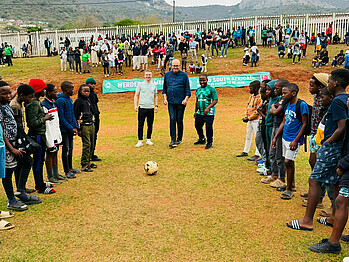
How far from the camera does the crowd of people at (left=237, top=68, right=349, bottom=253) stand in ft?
14.5

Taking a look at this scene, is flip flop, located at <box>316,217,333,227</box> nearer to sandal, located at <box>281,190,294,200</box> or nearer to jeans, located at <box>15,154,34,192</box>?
sandal, located at <box>281,190,294,200</box>

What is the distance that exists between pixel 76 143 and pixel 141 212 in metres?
7.31

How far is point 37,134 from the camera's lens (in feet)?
21.4

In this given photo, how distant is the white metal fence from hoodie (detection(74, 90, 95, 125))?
29.8 meters

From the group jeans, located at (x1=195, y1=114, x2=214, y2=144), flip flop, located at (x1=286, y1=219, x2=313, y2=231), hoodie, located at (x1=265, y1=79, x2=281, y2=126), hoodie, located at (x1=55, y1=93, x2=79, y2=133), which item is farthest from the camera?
jeans, located at (x1=195, y1=114, x2=214, y2=144)

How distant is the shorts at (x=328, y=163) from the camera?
4.59 meters

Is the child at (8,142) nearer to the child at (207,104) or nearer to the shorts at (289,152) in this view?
the shorts at (289,152)

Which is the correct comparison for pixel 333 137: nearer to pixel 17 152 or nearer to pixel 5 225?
pixel 17 152

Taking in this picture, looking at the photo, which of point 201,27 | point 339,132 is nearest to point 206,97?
point 339,132

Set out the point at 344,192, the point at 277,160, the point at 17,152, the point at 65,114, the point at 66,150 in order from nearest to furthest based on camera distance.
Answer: the point at 344,192
the point at 17,152
the point at 277,160
the point at 65,114
the point at 66,150

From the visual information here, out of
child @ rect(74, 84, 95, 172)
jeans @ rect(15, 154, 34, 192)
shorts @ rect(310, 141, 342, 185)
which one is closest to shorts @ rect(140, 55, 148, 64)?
child @ rect(74, 84, 95, 172)

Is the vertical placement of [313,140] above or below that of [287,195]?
above

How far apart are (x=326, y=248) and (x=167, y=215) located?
252cm

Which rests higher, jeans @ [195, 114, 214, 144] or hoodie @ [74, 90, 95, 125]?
hoodie @ [74, 90, 95, 125]
